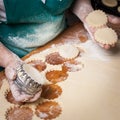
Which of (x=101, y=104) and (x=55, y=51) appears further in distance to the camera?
(x=55, y=51)

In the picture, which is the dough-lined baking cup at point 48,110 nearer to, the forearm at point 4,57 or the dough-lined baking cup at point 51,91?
the dough-lined baking cup at point 51,91

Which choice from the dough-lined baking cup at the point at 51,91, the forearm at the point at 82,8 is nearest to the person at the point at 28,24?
the forearm at the point at 82,8

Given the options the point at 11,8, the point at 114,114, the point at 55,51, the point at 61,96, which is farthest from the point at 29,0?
the point at 114,114

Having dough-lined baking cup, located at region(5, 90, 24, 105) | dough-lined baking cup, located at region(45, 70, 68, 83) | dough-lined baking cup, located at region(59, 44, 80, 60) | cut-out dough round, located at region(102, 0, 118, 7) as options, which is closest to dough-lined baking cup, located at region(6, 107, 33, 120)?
dough-lined baking cup, located at region(5, 90, 24, 105)

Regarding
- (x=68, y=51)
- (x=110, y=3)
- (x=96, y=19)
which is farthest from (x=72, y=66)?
(x=110, y=3)

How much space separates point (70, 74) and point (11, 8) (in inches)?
11.1

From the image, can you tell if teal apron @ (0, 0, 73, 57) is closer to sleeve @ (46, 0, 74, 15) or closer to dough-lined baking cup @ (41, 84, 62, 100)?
sleeve @ (46, 0, 74, 15)

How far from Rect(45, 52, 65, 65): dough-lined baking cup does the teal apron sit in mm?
70

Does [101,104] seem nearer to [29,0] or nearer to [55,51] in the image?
[55,51]

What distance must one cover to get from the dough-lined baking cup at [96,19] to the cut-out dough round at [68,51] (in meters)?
0.10

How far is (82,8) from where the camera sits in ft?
3.79

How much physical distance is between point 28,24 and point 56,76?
8.5 inches

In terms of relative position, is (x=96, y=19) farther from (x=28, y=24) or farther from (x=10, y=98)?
(x=10, y=98)

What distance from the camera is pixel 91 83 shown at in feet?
3.11
